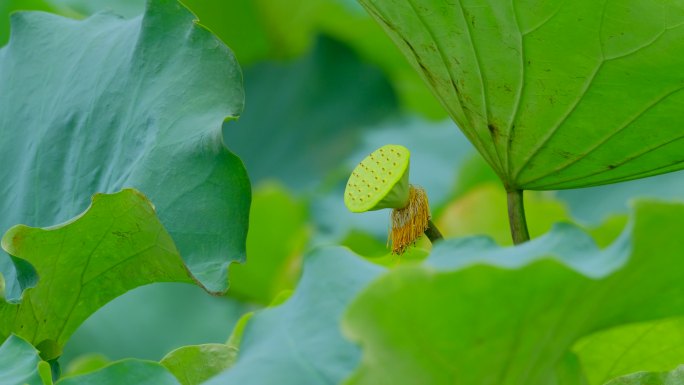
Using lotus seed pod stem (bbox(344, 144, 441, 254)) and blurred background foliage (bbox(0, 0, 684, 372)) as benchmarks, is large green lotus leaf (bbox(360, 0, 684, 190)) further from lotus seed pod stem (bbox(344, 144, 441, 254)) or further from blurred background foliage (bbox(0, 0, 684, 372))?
blurred background foliage (bbox(0, 0, 684, 372))

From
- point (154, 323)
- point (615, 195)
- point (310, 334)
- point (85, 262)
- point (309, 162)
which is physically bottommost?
point (154, 323)

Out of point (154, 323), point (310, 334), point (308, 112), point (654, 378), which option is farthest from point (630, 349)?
point (308, 112)

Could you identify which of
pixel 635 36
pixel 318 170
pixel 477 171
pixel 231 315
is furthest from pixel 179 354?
pixel 318 170

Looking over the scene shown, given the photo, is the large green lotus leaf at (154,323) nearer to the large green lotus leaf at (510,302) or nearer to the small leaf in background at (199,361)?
the small leaf in background at (199,361)

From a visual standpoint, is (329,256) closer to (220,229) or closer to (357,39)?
(220,229)

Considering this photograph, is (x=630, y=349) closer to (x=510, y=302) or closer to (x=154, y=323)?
(x=510, y=302)

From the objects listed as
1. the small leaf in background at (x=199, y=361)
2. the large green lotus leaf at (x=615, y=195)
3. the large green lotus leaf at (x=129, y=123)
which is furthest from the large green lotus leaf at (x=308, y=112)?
the small leaf in background at (x=199, y=361)
